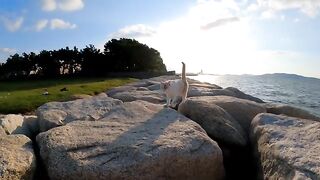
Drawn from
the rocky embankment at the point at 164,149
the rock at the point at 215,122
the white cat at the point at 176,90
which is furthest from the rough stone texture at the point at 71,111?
the white cat at the point at 176,90

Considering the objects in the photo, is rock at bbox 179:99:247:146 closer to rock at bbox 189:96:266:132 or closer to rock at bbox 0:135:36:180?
rock at bbox 189:96:266:132

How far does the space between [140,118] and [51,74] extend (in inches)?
3294

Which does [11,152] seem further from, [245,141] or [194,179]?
[245,141]

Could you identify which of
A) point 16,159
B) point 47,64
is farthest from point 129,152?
point 47,64

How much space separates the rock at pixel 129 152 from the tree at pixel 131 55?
88.4 metres

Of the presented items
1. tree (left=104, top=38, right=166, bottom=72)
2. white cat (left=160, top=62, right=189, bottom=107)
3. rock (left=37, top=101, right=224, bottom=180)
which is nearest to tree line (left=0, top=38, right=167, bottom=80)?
tree (left=104, top=38, right=166, bottom=72)

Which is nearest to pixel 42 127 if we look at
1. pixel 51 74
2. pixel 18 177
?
pixel 18 177

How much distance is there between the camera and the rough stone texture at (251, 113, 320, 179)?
7.68 m

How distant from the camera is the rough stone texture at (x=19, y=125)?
41.1 feet

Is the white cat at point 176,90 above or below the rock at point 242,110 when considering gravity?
above

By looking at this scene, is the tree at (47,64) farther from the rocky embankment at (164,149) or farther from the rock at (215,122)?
the rocky embankment at (164,149)

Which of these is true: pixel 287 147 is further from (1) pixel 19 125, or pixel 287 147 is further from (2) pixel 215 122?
(1) pixel 19 125

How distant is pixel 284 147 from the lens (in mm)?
8750

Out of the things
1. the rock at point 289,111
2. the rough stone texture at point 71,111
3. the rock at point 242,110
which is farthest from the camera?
Result: the rock at point 289,111
